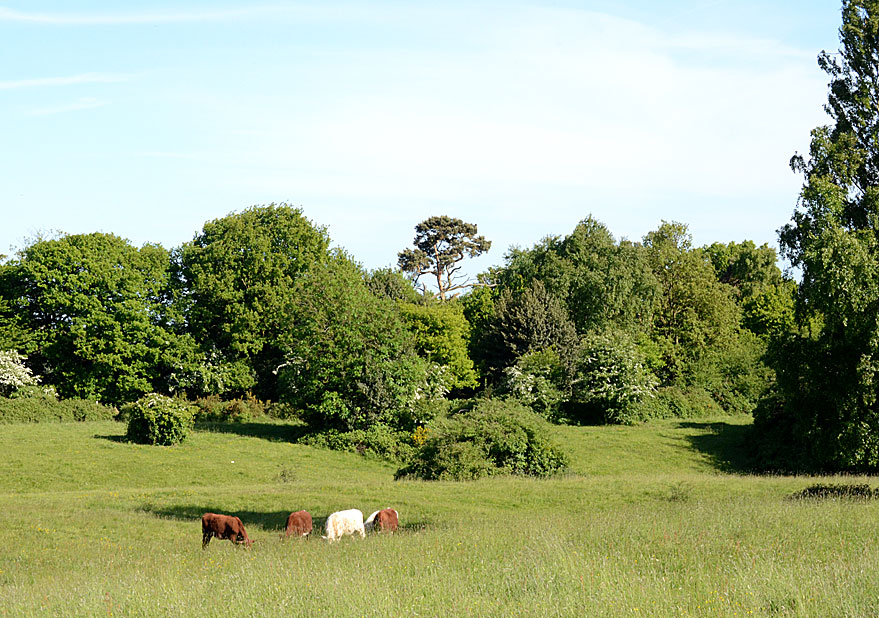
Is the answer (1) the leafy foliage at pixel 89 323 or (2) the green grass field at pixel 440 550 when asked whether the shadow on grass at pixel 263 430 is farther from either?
(1) the leafy foliage at pixel 89 323

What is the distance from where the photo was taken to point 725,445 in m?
39.6

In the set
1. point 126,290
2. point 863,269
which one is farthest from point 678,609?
point 126,290

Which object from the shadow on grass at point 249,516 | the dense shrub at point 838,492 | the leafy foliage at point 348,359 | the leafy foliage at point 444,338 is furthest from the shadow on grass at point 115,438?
the dense shrub at point 838,492

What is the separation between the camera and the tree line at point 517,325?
23.0m

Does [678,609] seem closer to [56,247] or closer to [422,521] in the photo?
[422,521]

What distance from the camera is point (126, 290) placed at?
5166cm

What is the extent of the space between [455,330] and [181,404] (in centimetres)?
2829

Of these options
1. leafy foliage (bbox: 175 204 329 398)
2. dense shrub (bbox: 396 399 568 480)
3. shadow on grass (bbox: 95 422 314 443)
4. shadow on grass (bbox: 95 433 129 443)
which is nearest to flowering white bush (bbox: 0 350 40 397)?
leafy foliage (bbox: 175 204 329 398)

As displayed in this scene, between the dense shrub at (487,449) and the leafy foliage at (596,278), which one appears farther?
the leafy foliage at (596,278)

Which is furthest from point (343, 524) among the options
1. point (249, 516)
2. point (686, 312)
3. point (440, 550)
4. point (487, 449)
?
point (686, 312)

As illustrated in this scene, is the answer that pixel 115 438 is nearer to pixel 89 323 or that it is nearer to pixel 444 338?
pixel 89 323

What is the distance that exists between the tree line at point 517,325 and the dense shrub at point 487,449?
298 inches

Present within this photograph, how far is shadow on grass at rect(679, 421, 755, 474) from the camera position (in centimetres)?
3609

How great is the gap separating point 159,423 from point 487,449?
1484 cm
